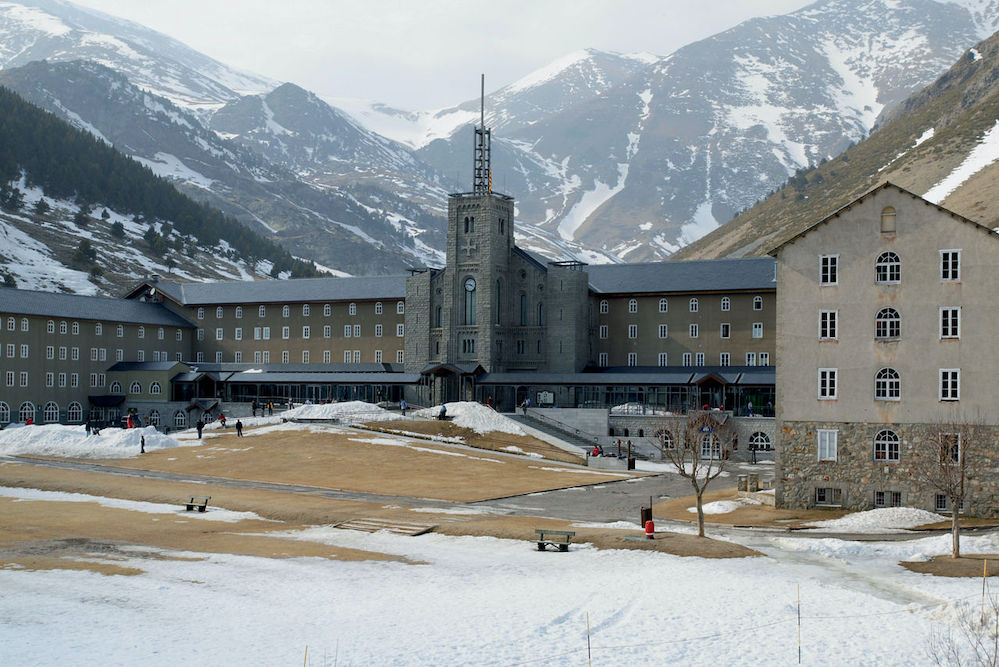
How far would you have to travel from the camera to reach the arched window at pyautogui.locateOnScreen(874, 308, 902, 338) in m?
55.4

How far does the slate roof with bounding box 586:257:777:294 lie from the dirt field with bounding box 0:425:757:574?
31.5 metres

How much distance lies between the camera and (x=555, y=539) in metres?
43.1

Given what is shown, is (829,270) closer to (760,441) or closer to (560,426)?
(760,441)

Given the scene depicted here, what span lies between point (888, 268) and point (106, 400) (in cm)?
9609

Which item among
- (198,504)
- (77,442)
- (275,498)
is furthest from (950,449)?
(77,442)

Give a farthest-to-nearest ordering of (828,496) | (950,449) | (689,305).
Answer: (689,305)
(828,496)
(950,449)

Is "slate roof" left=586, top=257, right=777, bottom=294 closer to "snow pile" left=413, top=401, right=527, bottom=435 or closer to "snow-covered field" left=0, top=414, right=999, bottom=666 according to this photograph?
"snow pile" left=413, top=401, right=527, bottom=435

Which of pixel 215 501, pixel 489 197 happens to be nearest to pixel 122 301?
pixel 489 197

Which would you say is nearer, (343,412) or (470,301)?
(343,412)

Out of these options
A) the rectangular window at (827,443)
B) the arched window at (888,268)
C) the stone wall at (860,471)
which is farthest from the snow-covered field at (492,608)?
the arched window at (888,268)

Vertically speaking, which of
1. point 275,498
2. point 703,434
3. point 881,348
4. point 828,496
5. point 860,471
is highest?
point 881,348

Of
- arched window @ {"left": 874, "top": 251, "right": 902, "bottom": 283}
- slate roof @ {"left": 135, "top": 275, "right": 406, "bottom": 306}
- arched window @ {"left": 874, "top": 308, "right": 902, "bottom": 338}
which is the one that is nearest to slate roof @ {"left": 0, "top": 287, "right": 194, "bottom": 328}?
slate roof @ {"left": 135, "top": 275, "right": 406, "bottom": 306}

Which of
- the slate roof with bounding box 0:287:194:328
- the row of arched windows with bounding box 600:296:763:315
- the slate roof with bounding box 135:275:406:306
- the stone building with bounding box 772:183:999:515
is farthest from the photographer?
the slate roof with bounding box 135:275:406:306

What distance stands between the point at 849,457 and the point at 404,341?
249ft
